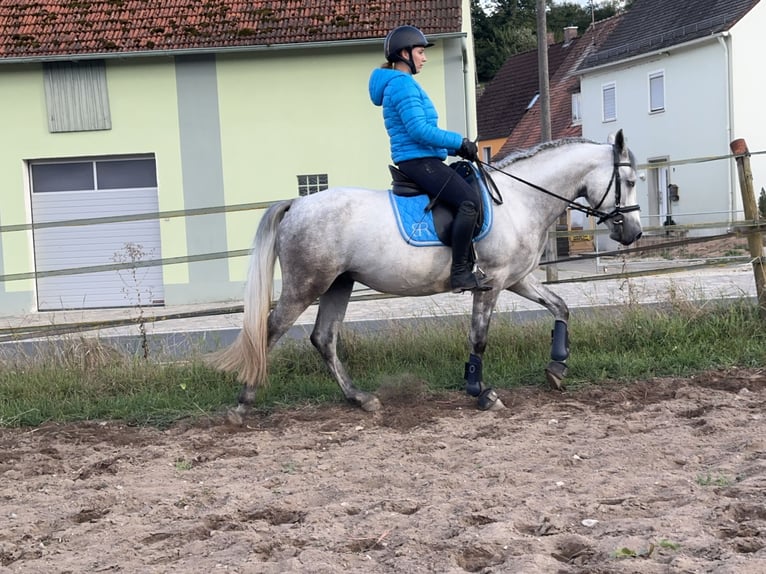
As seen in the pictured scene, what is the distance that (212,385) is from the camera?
772 centimetres

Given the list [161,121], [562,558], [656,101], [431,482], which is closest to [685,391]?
[431,482]

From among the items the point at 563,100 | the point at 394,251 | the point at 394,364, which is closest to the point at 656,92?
the point at 563,100

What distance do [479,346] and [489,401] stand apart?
0.50m

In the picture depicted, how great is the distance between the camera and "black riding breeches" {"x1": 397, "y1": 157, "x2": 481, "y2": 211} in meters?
6.62

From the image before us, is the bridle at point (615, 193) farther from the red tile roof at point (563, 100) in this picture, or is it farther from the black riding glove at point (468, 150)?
the red tile roof at point (563, 100)

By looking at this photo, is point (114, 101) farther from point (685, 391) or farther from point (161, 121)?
point (685, 391)

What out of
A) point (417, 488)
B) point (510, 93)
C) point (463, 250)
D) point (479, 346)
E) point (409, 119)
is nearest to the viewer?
point (417, 488)

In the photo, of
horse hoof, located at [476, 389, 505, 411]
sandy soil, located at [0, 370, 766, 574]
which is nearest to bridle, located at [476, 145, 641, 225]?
sandy soil, located at [0, 370, 766, 574]

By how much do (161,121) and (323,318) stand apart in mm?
14317

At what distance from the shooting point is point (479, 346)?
6957 mm

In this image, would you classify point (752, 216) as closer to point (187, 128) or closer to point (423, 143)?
point (423, 143)

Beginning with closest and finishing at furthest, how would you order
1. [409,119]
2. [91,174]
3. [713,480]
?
[713,480]
[409,119]
[91,174]

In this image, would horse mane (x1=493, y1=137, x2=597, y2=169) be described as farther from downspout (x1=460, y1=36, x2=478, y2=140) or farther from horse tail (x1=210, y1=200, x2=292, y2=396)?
downspout (x1=460, y1=36, x2=478, y2=140)

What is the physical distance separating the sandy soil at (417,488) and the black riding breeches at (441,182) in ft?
5.00
